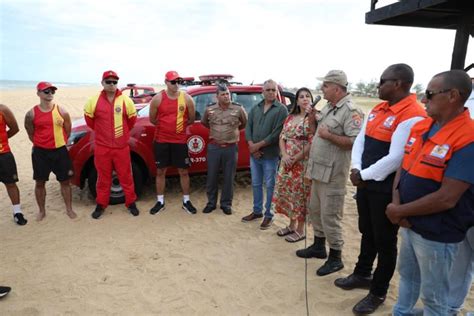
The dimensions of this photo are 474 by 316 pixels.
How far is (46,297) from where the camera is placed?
2.93 m

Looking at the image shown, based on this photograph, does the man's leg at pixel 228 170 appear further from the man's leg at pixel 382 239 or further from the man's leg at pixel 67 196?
the man's leg at pixel 382 239

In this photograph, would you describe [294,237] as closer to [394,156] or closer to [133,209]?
[394,156]

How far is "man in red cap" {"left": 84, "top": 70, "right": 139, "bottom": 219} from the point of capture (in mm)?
4422

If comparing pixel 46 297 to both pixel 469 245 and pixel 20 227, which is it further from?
pixel 469 245

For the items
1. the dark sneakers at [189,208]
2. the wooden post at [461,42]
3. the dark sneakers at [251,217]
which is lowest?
the dark sneakers at [251,217]

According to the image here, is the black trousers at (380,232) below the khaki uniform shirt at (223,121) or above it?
below

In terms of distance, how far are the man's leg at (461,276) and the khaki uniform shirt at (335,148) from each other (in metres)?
1.02

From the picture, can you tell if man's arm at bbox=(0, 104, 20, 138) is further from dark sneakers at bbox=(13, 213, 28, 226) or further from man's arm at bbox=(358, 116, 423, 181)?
man's arm at bbox=(358, 116, 423, 181)

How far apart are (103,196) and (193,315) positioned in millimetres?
2571

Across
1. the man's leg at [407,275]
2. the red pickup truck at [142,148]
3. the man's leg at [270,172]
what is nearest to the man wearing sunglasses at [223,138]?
the red pickup truck at [142,148]

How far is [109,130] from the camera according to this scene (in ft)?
14.6

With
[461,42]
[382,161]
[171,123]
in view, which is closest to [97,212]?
[171,123]

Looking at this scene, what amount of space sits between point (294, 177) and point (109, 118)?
2.55 metres

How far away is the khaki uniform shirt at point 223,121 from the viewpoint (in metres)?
4.58
